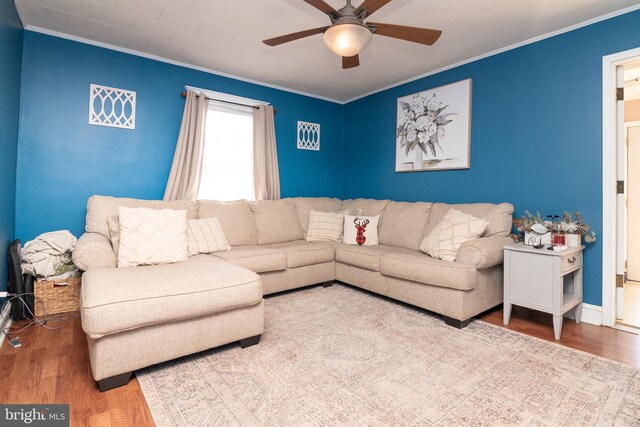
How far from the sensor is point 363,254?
128 inches

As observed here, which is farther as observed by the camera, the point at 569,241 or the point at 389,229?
the point at 389,229

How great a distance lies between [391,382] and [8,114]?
3.26m

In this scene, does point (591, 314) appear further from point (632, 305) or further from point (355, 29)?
point (355, 29)

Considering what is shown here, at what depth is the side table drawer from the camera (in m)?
2.38

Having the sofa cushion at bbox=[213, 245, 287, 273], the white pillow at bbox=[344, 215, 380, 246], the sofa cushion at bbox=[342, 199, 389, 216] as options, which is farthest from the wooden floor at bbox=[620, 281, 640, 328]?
the sofa cushion at bbox=[213, 245, 287, 273]

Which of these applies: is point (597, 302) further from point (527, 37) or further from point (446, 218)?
point (527, 37)

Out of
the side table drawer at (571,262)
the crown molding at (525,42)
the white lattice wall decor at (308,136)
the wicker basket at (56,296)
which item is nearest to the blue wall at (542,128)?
the crown molding at (525,42)

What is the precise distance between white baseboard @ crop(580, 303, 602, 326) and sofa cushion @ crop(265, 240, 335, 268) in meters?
2.26

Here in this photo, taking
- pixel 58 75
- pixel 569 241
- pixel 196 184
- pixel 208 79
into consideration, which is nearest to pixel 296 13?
pixel 208 79

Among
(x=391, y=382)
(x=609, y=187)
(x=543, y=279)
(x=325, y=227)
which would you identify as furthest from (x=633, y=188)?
(x=391, y=382)

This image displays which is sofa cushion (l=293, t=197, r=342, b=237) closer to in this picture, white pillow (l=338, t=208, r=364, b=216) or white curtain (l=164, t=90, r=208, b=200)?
white pillow (l=338, t=208, r=364, b=216)

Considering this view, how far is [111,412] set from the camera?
148 centimetres

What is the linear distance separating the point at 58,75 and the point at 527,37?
4278 mm

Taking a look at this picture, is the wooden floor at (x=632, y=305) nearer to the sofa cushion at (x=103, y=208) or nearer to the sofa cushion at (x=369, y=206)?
the sofa cushion at (x=369, y=206)
